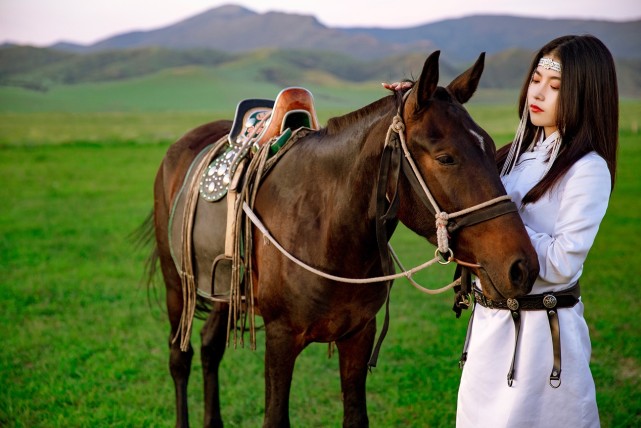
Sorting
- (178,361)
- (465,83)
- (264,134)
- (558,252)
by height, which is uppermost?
(465,83)

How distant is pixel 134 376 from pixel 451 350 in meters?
2.67

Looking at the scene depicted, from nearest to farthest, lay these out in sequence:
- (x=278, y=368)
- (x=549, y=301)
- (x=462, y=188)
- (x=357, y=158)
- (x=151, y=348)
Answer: (x=462, y=188), (x=549, y=301), (x=357, y=158), (x=278, y=368), (x=151, y=348)

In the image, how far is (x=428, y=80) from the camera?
2023 mm

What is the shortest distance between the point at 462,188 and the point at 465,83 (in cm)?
50

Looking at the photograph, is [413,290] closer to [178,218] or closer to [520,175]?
[178,218]

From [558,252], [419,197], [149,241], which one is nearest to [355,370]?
[419,197]

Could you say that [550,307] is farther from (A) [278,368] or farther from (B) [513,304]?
(A) [278,368]

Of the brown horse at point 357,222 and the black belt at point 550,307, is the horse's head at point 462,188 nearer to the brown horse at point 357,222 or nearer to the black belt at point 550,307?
the brown horse at point 357,222

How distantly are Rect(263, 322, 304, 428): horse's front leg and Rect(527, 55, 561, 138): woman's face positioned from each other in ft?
4.60

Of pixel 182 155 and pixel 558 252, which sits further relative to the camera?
pixel 182 155

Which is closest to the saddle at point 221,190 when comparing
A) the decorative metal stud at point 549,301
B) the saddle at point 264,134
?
the saddle at point 264,134

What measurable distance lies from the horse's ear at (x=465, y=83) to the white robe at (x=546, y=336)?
36 centimetres

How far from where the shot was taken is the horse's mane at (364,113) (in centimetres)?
231

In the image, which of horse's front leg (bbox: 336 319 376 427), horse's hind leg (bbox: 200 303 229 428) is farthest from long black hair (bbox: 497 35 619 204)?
horse's hind leg (bbox: 200 303 229 428)
